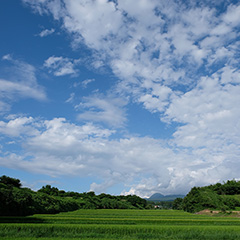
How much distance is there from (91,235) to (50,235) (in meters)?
3.29

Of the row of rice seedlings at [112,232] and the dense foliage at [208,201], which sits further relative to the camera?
the dense foliage at [208,201]

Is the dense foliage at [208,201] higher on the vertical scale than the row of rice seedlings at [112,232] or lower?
higher

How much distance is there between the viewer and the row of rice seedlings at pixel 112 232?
1777 centimetres

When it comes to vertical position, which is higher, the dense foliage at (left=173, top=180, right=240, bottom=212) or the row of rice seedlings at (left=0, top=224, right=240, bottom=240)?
the dense foliage at (left=173, top=180, right=240, bottom=212)

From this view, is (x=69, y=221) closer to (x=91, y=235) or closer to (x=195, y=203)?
(x=91, y=235)

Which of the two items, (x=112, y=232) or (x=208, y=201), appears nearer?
(x=112, y=232)

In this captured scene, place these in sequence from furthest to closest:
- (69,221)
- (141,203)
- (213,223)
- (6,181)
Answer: (141,203), (6,181), (213,223), (69,221)

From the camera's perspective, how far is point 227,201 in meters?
51.6

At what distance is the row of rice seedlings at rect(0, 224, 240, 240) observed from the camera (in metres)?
17.8

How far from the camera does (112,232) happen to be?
18.3m

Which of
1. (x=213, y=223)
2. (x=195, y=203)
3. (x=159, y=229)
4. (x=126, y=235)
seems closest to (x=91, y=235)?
(x=126, y=235)

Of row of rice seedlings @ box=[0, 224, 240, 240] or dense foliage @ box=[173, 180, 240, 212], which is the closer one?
row of rice seedlings @ box=[0, 224, 240, 240]

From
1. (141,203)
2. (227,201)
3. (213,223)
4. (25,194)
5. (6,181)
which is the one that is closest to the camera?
(213,223)

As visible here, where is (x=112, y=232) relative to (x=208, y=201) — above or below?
below
